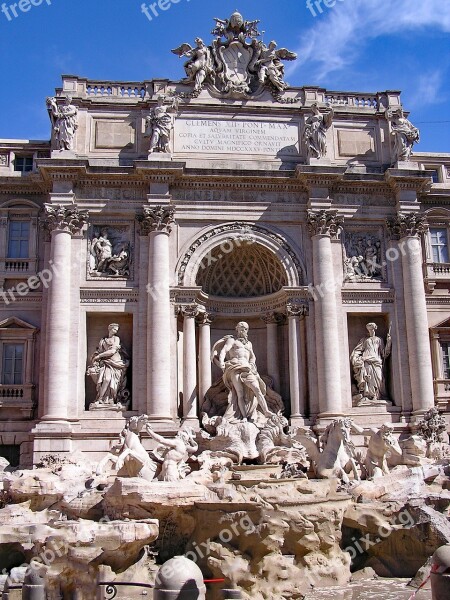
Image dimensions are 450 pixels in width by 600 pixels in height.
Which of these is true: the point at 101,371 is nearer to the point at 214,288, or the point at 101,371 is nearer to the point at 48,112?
the point at 214,288

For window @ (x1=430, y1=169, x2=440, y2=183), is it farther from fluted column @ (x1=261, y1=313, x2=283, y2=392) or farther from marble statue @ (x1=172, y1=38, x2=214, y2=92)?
marble statue @ (x1=172, y1=38, x2=214, y2=92)

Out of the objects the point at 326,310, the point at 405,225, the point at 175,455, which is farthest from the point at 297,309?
the point at 175,455

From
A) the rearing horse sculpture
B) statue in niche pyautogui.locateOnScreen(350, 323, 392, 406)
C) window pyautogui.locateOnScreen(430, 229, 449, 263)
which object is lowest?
the rearing horse sculpture

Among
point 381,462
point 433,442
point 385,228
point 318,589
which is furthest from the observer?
point 385,228

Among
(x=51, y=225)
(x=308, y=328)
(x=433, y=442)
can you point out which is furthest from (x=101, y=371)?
(x=433, y=442)

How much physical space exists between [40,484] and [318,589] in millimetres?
7517

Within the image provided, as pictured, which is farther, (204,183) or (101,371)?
(204,183)

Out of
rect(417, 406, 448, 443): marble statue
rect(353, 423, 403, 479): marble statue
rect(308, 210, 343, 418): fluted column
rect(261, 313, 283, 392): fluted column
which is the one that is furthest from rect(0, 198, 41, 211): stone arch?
rect(417, 406, 448, 443): marble statue

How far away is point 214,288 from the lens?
2658 centimetres

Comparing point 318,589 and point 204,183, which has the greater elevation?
point 204,183

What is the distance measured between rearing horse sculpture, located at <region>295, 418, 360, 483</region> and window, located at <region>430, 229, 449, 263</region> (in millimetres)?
8886

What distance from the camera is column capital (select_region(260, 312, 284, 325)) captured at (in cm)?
2590

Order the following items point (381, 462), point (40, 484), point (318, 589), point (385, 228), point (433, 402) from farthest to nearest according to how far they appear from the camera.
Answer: point (385, 228)
point (433, 402)
point (381, 462)
point (40, 484)
point (318, 589)

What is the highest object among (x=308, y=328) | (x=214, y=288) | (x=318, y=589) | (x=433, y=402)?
(x=214, y=288)
